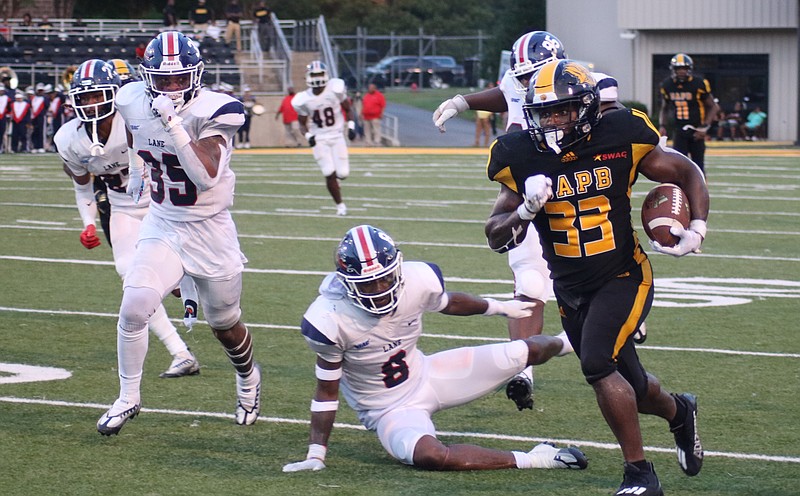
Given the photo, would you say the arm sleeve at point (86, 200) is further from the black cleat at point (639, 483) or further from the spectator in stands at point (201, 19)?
the spectator in stands at point (201, 19)

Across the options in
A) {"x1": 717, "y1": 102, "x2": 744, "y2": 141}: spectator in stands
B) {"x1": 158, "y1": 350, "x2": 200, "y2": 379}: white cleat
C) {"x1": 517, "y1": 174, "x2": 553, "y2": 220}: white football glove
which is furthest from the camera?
{"x1": 717, "y1": 102, "x2": 744, "y2": 141}: spectator in stands

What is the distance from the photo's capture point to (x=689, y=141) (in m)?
14.2

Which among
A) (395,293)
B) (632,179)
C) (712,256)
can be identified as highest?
(632,179)

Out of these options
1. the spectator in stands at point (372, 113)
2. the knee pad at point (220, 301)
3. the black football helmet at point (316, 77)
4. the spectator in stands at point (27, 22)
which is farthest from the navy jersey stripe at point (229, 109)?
the spectator in stands at point (27, 22)

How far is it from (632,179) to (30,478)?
2569mm

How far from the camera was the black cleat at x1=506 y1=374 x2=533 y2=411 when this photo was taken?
5535 millimetres

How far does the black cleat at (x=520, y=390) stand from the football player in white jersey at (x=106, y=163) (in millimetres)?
1864

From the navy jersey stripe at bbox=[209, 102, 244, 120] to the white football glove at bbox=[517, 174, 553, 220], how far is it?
1702 mm

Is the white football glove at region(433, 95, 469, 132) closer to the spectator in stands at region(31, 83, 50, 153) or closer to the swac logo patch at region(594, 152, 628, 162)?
the swac logo patch at region(594, 152, 628, 162)

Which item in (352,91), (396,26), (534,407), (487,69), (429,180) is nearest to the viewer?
Result: (534,407)

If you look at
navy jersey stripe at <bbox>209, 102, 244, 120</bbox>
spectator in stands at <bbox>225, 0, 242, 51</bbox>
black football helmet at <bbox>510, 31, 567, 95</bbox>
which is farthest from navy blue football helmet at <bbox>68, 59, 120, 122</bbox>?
spectator in stands at <bbox>225, 0, 242, 51</bbox>

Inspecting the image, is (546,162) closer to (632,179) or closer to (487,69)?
(632,179)

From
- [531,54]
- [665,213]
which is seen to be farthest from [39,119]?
[665,213]

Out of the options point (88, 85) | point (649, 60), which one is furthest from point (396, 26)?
point (88, 85)
